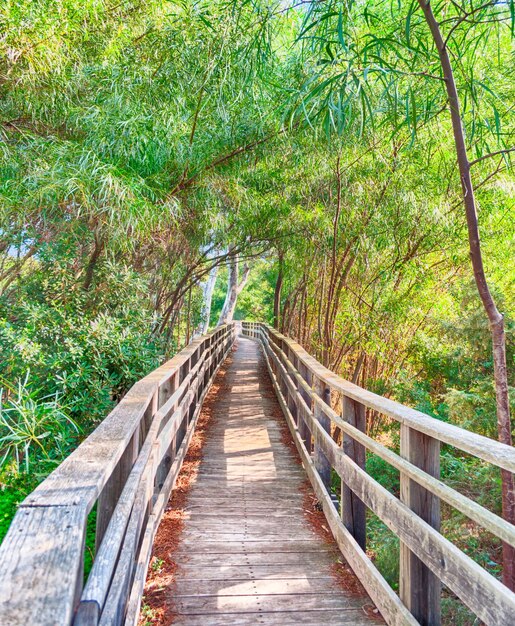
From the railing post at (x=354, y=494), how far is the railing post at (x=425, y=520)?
69 centimetres

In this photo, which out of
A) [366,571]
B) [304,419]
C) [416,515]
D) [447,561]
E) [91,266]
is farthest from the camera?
[91,266]

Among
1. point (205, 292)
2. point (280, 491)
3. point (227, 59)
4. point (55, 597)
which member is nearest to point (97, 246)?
point (227, 59)

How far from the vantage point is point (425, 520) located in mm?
1589

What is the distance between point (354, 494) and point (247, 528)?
0.81 metres

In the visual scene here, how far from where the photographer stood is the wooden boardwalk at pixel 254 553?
194 cm

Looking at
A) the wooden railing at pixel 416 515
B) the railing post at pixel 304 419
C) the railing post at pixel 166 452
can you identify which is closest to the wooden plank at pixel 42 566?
the wooden railing at pixel 416 515

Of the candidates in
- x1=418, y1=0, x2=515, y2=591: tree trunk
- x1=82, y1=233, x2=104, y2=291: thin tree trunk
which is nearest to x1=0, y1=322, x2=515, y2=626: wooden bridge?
x1=418, y1=0, x2=515, y2=591: tree trunk

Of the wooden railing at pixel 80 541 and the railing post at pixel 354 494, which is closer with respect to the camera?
the wooden railing at pixel 80 541

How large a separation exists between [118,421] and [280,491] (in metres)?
2.01

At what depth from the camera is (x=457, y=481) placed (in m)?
5.06

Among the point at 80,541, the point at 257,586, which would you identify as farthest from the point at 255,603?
the point at 80,541

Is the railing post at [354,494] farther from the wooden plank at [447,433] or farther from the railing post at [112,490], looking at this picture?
the railing post at [112,490]

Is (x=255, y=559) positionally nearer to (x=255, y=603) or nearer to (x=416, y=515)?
(x=255, y=603)

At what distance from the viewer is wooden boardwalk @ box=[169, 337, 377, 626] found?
1.94 m
